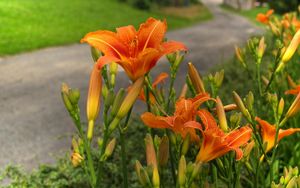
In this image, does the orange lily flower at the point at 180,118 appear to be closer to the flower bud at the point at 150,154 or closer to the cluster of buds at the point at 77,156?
the flower bud at the point at 150,154

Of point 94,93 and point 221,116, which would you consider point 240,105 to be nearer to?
point 221,116

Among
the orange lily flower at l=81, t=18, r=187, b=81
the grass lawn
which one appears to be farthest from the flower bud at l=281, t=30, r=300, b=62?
the grass lawn

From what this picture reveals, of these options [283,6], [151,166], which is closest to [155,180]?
[151,166]

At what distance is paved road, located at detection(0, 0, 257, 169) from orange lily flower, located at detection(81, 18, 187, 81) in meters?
2.40

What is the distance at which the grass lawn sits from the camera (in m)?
8.45

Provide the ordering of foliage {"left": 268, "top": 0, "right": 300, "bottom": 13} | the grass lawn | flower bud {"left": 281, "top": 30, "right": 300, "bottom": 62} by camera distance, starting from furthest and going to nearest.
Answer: foliage {"left": 268, "top": 0, "right": 300, "bottom": 13}, the grass lawn, flower bud {"left": 281, "top": 30, "right": 300, "bottom": 62}

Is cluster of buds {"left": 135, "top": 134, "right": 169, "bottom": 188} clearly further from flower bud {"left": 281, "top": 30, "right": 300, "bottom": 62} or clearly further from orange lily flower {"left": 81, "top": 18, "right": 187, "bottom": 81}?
flower bud {"left": 281, "top": 30, "right": 300, "bottom": 62}

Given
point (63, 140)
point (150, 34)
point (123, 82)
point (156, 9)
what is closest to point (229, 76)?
point (123, 82)

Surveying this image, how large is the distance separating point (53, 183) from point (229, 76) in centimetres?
314

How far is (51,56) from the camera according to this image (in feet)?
25.3

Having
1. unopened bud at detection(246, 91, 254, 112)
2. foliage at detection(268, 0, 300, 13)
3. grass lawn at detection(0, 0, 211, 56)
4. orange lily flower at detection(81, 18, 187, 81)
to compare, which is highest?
orange lily flower at detection(81, 18, 187, 81)

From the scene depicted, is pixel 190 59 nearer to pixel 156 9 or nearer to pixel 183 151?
pixel 183 151

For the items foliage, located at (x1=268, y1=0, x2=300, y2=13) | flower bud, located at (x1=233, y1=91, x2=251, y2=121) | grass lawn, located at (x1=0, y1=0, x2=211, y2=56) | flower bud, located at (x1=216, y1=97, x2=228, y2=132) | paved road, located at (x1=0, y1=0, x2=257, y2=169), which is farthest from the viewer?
foliage, located at (x1=268, y1=0, x2=300, y2=13)

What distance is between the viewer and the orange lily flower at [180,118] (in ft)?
4.58
